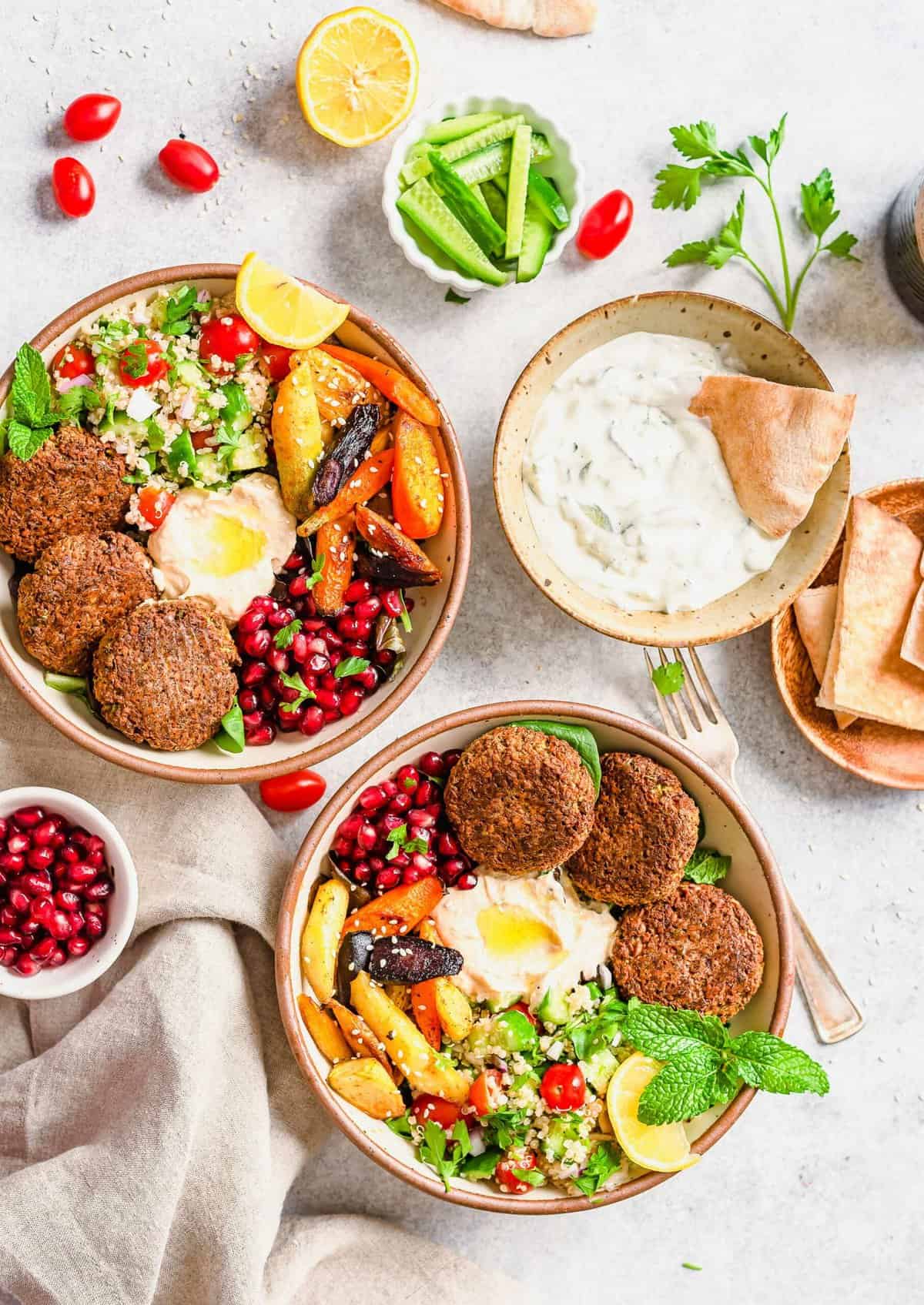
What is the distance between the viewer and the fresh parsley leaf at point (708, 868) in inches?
149

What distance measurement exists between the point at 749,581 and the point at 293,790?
1.75 meters

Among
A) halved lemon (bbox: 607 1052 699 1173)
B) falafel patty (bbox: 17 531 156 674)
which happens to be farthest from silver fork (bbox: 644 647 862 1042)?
falafel patty (bbox: 17 531 156 674)

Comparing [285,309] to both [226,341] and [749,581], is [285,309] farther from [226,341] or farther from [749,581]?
[749,581]

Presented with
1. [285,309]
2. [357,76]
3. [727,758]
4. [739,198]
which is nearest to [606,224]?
[739,198]

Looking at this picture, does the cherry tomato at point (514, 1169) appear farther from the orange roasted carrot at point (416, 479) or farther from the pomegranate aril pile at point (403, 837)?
the orange roasted carrot at point (416, 479)

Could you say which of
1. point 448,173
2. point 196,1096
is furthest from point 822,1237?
point 448,173

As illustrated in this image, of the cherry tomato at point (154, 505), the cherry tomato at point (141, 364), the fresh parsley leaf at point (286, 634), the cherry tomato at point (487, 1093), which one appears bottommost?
the cherry tomato at point (487, 1093)

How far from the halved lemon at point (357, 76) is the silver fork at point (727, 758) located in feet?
6.84

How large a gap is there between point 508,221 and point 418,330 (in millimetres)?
494

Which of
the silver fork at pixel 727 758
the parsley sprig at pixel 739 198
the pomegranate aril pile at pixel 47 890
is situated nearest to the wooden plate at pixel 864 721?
the silver fork at pixel 727 758

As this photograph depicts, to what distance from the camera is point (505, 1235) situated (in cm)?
411

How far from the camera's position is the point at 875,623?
Result: 3.98m

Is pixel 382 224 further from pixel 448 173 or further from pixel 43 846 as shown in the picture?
pixel 43 846

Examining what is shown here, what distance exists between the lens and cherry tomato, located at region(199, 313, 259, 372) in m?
3.62
